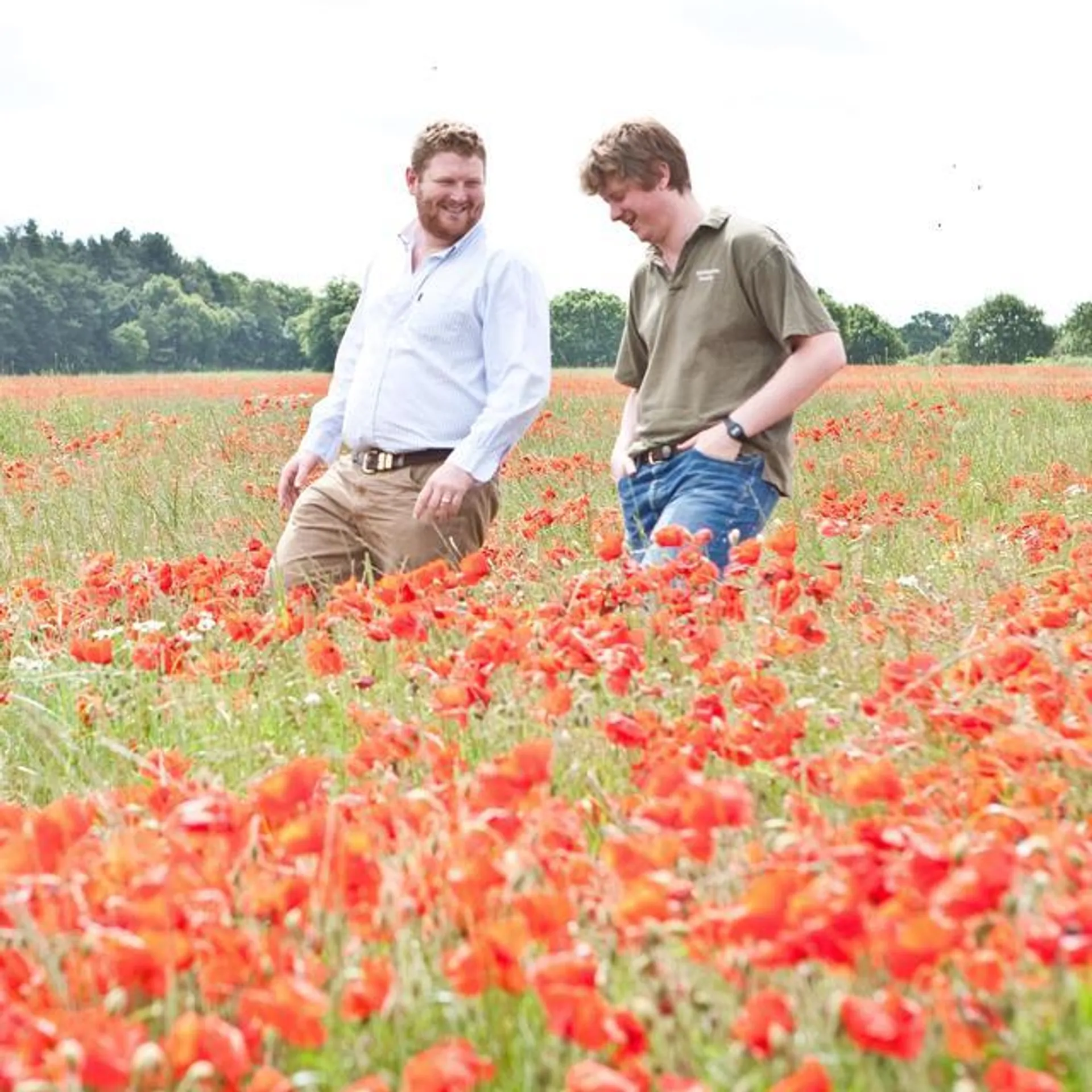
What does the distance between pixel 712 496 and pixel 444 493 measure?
0.81m

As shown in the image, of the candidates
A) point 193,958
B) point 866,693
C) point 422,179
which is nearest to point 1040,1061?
point 193,958

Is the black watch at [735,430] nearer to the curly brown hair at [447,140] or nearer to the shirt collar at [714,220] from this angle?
the shirt collar at [714,220]

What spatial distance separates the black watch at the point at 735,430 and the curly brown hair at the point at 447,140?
119 centimetres

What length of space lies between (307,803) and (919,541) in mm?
4815

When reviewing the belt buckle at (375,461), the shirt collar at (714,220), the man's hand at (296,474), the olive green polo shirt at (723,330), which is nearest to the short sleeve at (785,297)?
Result: the olive green polo shirt at (723,330)

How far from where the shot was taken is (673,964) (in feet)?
6.15

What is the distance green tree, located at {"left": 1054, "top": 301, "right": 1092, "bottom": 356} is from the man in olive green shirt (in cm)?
7372

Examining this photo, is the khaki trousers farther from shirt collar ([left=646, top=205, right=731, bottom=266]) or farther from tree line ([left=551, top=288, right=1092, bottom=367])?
tree line ([left=551, top=288, right=1092, bottom=367])

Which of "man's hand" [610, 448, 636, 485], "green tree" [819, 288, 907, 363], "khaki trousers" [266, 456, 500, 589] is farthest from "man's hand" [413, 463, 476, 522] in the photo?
"green tree" [819, 288, 907, 363]

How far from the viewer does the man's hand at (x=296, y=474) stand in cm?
568

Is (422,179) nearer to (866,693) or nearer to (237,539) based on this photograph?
(866,693)

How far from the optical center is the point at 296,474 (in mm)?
5738

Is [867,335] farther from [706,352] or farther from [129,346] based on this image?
[706,352]

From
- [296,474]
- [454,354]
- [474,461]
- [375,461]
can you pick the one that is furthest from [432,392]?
[296,474]
